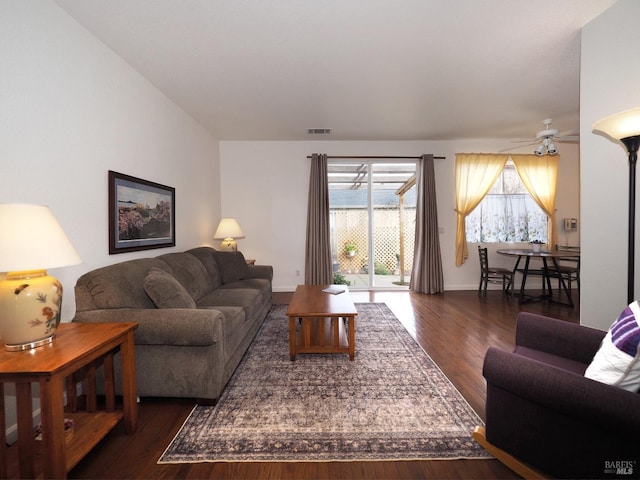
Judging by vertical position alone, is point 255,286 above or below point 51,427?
above

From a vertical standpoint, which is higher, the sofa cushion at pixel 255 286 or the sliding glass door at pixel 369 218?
the sliding glass door at pixel 369 218

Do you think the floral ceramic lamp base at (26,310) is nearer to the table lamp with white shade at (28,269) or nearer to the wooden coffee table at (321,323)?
the table lamp with white shade at (28,269)

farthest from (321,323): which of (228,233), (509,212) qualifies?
(509,212)

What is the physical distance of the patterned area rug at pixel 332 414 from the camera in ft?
5.08

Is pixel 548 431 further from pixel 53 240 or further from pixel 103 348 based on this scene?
pixel 53 240

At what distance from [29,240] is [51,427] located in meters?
0.82

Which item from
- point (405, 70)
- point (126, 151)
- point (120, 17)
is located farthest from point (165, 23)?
point (405, 70)

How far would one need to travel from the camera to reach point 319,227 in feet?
16.9

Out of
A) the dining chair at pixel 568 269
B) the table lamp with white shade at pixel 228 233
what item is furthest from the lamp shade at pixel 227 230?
the dining chair at pixel 568 269

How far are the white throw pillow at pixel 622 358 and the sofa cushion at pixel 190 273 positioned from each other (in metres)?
3.03

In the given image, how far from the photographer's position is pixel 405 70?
2.87 metres

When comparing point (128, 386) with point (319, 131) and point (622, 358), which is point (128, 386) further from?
point (319, 131)
